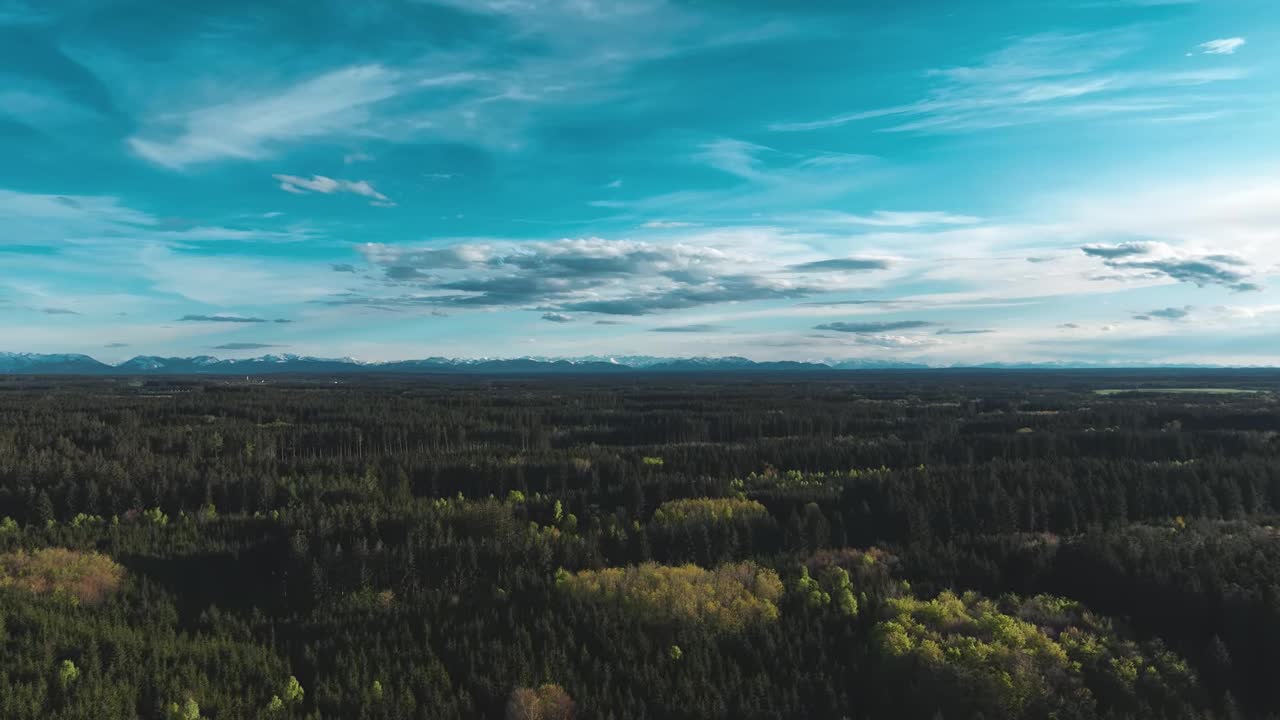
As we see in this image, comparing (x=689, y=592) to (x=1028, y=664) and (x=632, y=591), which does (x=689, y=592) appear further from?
(x=1028, y=664)

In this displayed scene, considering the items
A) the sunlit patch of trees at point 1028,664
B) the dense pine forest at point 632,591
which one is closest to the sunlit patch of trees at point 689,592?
the dense pine forest at point 632,591

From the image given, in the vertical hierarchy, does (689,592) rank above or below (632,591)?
above

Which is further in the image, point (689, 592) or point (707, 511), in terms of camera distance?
point (707, 511)

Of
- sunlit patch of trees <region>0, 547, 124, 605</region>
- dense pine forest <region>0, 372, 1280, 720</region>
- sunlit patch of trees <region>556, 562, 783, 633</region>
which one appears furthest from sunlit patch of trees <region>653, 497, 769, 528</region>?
sunlit patch of trees <region>0, 547, 124, 605</region>

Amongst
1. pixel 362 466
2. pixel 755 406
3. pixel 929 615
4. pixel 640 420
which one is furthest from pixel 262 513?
pixel 755 406

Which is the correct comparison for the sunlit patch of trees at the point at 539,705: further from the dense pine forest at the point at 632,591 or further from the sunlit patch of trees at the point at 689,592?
the sunlit patch of trees at the point at 689,592

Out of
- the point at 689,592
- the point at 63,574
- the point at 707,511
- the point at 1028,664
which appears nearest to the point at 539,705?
the point at 689,592
